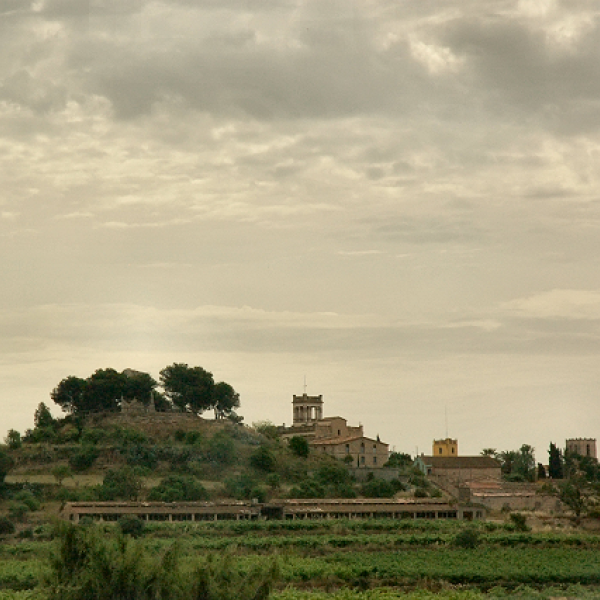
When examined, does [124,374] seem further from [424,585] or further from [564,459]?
[424,585]

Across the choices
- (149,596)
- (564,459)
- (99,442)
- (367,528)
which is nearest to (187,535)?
(367,528)

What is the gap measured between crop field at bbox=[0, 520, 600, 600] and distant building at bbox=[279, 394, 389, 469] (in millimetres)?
19130

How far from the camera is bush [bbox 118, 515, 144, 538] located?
5850 cm

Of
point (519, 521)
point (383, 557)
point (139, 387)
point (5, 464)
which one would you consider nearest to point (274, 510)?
point (519, 521)

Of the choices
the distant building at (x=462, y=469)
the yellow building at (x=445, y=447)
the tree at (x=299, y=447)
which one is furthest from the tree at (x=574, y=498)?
the yellow building at (x=445, y=447)

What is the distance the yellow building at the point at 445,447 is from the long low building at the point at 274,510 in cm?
3287

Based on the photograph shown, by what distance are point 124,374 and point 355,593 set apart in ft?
145

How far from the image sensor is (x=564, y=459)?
95688 mm

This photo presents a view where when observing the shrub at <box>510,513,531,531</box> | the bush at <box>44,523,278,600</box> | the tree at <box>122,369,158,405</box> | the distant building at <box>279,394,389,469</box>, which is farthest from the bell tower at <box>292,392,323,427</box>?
the bush at <box>44,523,278,600</box>

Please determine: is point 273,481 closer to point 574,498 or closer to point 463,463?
point 574,498

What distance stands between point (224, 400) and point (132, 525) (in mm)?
29494

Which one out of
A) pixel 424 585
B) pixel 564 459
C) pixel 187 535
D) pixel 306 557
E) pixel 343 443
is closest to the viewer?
pixel 424 585

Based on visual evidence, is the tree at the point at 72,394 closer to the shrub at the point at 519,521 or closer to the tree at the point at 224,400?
the tree at the point at 224,400

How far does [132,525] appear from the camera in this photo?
194 feet
